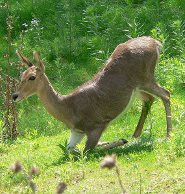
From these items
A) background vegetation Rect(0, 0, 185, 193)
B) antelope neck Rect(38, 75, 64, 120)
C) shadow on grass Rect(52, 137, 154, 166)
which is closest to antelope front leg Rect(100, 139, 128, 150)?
shadow on grass Rect(52, 137, 154, 166)

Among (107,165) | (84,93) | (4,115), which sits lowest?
(4,115)

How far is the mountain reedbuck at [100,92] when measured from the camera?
30.6 feet

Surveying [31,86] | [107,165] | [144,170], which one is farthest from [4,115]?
[107,165]

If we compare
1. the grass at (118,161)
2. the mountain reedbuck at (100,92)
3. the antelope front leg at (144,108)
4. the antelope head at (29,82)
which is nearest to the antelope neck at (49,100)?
the mountain reedbuck at (100,92)

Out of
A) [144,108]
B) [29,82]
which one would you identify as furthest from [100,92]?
[29,82]

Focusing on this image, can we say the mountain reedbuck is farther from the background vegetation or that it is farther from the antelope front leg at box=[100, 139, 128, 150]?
the background vegetation

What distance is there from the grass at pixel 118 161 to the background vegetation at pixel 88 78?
0.5 inches

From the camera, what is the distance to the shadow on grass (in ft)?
28.9

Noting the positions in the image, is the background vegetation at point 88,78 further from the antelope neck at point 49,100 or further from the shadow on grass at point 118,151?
the antelope neck at point 49,100

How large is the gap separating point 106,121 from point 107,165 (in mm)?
5267

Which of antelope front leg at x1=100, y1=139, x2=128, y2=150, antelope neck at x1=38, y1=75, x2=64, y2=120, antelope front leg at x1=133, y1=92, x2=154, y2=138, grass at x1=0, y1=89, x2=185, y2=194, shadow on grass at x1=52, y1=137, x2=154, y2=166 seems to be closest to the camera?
grass at x1=0, y1=89, x2=185, y2=194

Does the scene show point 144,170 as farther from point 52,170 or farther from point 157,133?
point 157,133

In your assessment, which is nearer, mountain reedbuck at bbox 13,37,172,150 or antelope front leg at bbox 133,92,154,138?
mountain reedbuck at bbox 13,37,172,150

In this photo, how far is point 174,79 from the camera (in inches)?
487
